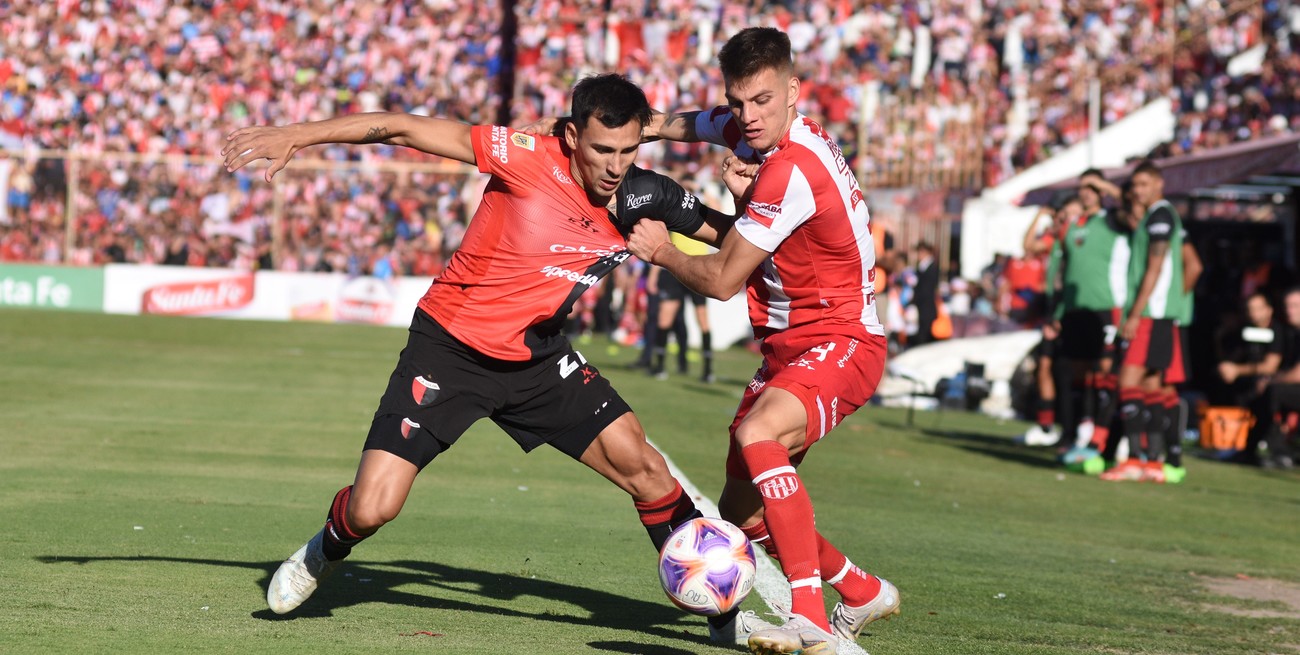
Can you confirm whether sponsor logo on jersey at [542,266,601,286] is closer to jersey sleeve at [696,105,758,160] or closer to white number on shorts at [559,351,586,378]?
white number on shorts at [559,351,586,378]

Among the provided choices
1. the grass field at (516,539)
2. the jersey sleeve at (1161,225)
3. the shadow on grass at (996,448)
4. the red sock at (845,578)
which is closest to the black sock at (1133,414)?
the grass field at (516,539)

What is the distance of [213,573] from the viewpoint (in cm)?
639

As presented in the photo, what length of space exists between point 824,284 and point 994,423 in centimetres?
1308

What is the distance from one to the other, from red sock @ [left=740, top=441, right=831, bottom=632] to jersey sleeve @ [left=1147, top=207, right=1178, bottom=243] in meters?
7.41

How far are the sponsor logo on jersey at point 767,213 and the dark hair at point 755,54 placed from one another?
0.47 meters

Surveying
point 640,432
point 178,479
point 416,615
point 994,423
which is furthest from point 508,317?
point 994,423

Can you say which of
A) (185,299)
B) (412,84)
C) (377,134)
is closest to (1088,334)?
(377,134)

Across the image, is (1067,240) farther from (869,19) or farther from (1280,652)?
(869,19)

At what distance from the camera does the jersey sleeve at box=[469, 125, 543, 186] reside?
579 centimetres

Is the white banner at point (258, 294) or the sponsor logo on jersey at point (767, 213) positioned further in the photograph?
the white banner at point (258, 294)

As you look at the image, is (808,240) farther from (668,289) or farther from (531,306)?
(668,289)

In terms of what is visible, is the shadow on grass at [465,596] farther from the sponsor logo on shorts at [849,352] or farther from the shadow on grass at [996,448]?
the shadow on grass at [996,448]

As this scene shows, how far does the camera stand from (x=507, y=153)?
19.2 ft

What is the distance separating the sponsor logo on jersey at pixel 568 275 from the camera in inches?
232
